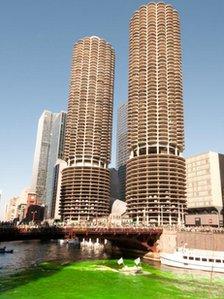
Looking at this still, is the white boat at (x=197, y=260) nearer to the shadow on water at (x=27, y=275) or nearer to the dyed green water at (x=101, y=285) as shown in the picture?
the dyed green water at (x=101, y=285)

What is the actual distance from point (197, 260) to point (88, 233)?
3760 cm

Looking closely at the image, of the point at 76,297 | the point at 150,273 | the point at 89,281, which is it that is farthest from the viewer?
the point at 150,273

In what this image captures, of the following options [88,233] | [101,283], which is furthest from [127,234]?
[101,283]

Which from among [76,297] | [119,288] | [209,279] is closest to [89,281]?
[119,288]

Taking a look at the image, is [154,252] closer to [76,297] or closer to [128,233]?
[128,233]

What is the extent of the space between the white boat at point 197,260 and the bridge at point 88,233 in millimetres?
20651

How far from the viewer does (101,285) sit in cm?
8694

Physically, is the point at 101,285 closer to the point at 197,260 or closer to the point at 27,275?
the point at 27,275

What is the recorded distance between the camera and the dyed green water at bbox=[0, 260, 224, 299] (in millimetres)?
77938

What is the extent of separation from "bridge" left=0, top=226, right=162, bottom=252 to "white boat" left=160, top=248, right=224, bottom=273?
2065 centimetres

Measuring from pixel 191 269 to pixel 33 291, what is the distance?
55956mm

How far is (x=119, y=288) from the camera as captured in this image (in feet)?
279

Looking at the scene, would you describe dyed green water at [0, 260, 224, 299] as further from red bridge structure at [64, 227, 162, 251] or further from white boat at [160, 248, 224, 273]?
red bridge structure at [64, 227, 162, 251]

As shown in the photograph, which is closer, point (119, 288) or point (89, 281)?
point (119, 288)
